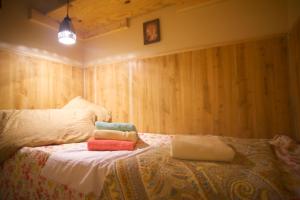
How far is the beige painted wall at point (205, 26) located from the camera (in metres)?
1.57

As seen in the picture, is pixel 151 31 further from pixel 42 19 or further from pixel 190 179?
pixel 190 179

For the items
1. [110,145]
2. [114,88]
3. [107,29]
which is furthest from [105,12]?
[110,145]

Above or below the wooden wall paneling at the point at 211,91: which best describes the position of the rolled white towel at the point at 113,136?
below

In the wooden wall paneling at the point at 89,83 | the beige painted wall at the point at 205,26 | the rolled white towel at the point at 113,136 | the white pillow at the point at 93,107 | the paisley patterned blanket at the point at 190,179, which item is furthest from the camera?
the wooden wall paneling at the point at 89,83

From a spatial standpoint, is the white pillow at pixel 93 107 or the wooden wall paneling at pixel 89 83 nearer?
the white pillow at pixel 93 107

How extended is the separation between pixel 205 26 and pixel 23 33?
2.21 m

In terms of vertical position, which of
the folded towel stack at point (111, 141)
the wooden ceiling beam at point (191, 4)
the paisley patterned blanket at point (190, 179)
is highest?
the wooden ceiling beam at point (191, 4)

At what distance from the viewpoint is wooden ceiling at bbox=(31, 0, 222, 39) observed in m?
1.90

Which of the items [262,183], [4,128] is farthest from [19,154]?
[262,183]

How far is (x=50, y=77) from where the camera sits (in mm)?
2275

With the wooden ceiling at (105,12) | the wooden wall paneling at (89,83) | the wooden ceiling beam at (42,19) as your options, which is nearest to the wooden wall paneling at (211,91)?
the wooden wall paneling at (89,83)

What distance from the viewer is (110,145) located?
4.47 ft

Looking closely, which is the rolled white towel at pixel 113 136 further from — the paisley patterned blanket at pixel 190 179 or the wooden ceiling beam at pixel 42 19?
the wooden ceiling beam at pixel 42 19

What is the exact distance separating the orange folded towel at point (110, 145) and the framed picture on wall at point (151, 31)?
1.40m
